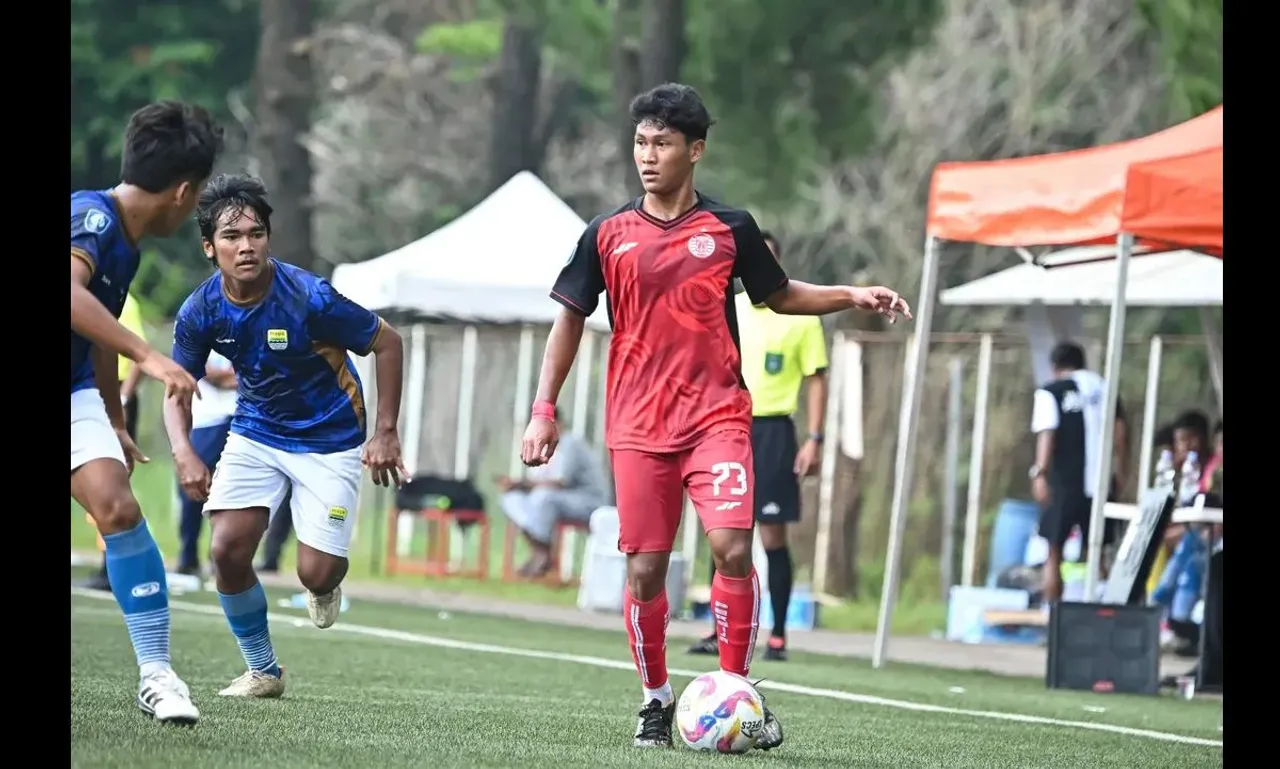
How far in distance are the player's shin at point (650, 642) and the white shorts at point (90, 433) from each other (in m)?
1.84

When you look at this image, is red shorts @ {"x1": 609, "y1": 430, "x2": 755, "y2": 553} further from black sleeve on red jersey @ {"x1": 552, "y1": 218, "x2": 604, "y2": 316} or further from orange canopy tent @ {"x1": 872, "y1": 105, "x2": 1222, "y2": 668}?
orange canopy tent @ {"x1": 872, "y1": 105, "x2": 1222, "y2": 668}

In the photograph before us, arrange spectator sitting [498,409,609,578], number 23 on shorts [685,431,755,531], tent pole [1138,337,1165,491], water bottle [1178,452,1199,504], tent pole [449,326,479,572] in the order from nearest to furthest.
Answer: number 23 on shorts [685,431,755,531]
water bottle [1178,452,1199,504]
tent pole [1138,337,1165,491]
spectator sitting [498,409,609,578]
tent pole [449,326,479,572]

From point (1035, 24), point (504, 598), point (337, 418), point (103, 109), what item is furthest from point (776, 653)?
point (103, 109)

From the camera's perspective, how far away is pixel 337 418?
8.61 m

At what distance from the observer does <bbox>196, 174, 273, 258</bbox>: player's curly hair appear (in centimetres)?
812

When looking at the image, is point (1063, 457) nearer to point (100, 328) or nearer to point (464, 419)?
point (464, 419)

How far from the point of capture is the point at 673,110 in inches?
300

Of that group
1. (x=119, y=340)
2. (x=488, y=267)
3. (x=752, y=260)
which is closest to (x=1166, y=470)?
(x=488, y=267)

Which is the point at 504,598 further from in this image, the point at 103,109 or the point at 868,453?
the point at 103,109

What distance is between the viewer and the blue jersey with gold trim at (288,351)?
27.4 feet

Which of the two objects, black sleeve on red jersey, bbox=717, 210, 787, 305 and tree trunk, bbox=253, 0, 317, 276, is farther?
tree trunk, bbox=253, 0, 317, 276

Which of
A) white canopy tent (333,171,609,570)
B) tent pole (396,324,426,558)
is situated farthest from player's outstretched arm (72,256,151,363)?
tent pole (396,324,426,558)
